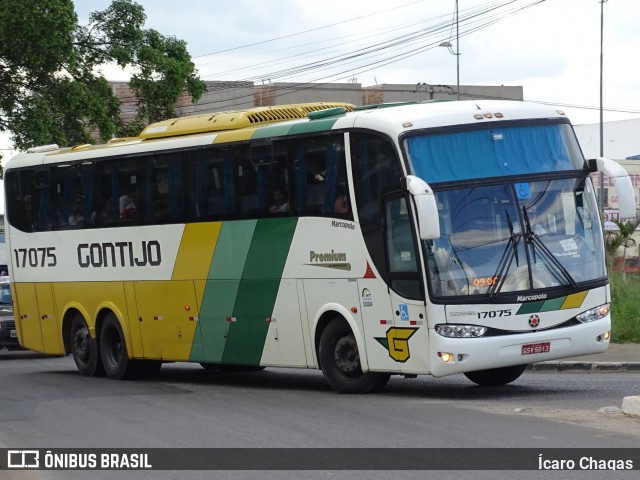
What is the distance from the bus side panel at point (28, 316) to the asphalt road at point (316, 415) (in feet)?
10.5

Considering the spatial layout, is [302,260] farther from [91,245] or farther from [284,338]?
[91,245]

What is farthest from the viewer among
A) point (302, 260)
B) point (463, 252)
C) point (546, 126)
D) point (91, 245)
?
point (91, 245)

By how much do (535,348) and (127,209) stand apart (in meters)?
7.84

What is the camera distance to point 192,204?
1862 centimetres

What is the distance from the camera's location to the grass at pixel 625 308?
22656mm

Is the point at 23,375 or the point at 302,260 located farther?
the point at 23,375

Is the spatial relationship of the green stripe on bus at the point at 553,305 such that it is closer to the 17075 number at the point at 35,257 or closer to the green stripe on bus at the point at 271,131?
the green stripe on bus at the point at 271,131

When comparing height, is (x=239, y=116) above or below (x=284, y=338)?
above

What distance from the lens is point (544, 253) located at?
1488 centimetres

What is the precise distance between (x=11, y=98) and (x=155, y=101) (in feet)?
13.1

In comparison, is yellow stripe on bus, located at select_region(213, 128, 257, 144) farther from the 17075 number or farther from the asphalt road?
the 17075 number

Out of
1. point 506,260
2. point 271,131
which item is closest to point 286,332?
point 271,131

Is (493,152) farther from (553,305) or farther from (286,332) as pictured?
(286,332)
